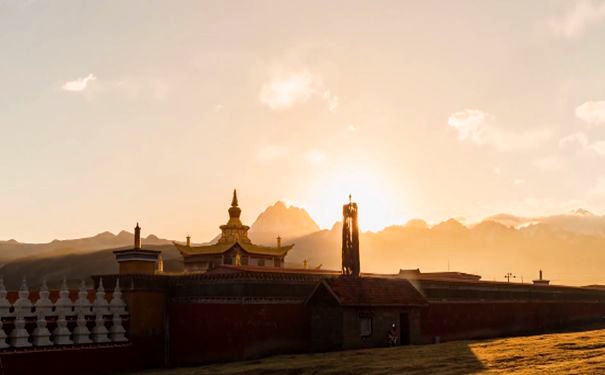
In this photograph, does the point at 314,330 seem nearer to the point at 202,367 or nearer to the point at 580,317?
the point at 202,367

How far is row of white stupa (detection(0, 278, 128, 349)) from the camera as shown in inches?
1110

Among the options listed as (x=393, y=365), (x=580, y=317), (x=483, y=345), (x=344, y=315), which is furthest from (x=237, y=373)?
(x=580, y=317)

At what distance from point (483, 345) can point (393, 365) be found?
8.76m

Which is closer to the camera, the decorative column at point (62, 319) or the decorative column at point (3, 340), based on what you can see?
the decorative column at point (3, 340)

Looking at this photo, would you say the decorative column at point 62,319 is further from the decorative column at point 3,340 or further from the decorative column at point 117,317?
the decorative column at point 3,340

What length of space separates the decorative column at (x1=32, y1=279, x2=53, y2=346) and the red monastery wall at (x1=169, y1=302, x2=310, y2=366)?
6.22 metres

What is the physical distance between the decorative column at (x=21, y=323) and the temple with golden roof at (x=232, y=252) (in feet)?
78.4

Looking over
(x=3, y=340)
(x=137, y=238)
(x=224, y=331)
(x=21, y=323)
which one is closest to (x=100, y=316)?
(x=21, y=323)

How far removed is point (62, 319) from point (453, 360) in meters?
17.1

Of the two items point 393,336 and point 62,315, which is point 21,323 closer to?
point 62,315

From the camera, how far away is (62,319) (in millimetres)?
29578

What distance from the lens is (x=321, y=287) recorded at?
34.8 meters

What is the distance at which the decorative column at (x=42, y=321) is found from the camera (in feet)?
94.2

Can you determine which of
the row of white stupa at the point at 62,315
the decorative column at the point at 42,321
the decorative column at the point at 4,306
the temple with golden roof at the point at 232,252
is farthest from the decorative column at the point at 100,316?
the temple with golden roof at the point at 232,252
